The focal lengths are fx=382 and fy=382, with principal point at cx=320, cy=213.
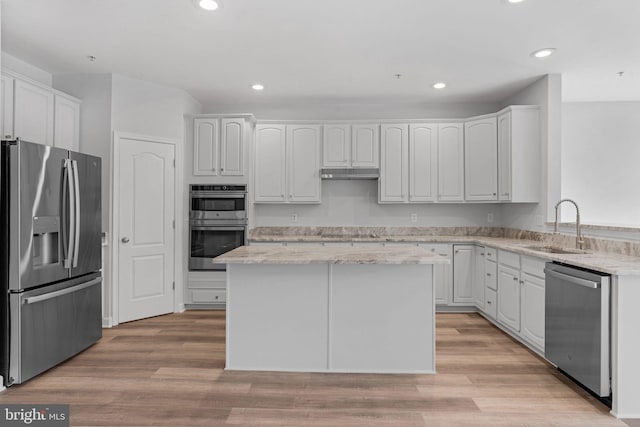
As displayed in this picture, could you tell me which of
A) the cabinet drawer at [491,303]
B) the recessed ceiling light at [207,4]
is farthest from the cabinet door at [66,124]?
the cabinet drawer at [491,303]

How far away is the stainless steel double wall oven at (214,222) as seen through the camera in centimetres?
464

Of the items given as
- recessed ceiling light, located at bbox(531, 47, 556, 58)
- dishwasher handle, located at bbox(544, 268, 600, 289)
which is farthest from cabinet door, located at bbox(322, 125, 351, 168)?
dishwasher handle, located at bbox(544, 268, 600, 289)

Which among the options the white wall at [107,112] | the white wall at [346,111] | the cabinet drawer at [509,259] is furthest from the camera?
the white wall at [346,111]

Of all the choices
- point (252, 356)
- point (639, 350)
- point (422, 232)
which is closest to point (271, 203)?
point (422, 232)

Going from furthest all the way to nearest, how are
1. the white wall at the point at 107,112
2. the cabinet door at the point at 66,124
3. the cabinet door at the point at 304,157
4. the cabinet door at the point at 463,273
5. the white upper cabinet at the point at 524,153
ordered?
the cabinet door at the point at 304,157, the cabinet door at the point at 463,273, the white upper cabinet at the point at 524,153, the white wall at the point at 107,112, the cabinet door at the point at 66,124

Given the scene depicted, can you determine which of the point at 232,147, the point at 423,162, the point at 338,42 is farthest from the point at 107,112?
the point at 423,162

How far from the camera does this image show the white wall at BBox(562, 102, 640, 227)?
4.84 m

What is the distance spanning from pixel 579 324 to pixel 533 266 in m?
0.78

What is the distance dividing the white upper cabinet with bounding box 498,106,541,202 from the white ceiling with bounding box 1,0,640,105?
1.29 ft

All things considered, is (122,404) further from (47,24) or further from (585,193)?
(585,193)

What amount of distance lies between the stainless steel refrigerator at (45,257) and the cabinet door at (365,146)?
292 centimetres

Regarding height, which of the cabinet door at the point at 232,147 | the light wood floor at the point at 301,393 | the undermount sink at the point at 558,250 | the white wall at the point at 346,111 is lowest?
the light wood floor at the point at 301,393

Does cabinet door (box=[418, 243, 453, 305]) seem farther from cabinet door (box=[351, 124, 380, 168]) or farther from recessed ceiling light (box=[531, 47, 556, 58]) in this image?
recessed ceiling light (box=[531, 47, 556, 58])

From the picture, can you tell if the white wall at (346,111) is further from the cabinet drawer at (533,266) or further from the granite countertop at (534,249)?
the cabinet drawer at (533,266)
